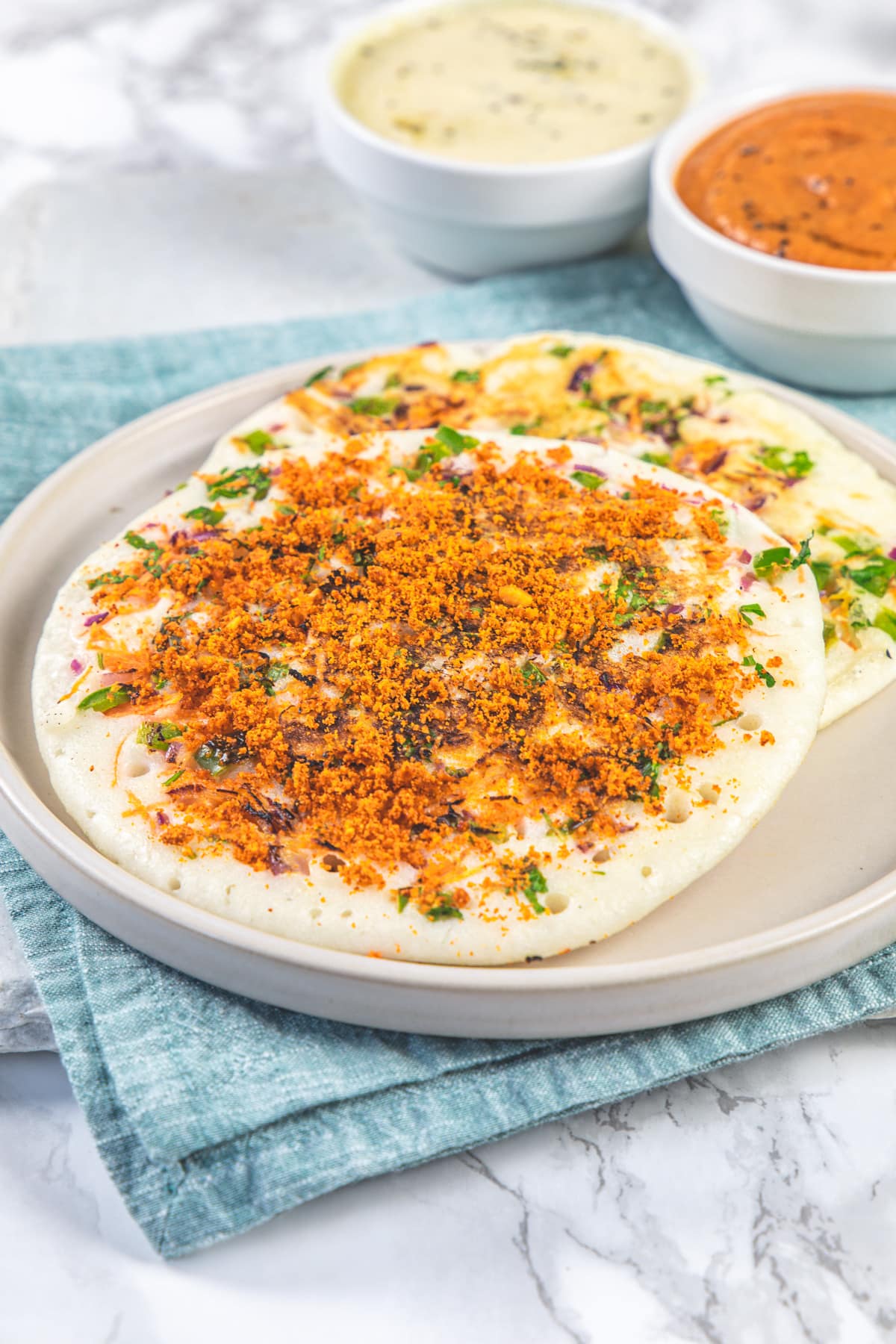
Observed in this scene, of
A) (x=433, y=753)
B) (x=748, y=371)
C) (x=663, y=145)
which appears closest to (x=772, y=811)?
(x=433, y=753)

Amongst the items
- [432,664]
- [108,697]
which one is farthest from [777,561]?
[108,697]

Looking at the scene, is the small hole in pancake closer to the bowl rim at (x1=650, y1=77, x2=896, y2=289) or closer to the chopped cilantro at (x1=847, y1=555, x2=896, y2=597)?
the chopped cilantro at (x1=847, y1=555, x2=896, y2=597)

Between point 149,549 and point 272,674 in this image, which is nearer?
point 272,674

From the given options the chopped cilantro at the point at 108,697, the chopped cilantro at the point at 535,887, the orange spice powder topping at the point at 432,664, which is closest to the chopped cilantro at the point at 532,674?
the orange spice powder topping at the point at 432,664

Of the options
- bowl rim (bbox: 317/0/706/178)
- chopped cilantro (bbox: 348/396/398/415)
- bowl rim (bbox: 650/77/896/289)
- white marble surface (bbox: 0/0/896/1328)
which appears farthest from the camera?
bowl rim (bbox: 317/0/706/178)

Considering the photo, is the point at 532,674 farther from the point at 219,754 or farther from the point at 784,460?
the point at 784,460

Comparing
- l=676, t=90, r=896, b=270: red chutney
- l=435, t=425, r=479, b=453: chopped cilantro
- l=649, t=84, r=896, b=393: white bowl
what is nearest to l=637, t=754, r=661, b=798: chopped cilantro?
A: l=435, t=425, r=479, b=453: chopped cilantro
